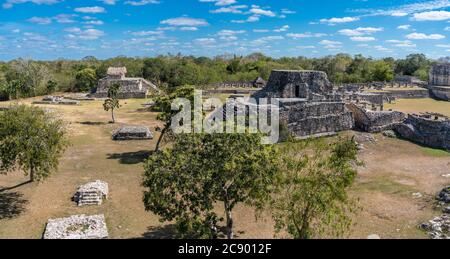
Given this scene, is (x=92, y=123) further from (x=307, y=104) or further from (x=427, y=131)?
(x=427, y=131)

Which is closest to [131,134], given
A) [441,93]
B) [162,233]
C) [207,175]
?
[162,233]

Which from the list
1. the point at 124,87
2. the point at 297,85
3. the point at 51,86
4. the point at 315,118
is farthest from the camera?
the point at 51,86

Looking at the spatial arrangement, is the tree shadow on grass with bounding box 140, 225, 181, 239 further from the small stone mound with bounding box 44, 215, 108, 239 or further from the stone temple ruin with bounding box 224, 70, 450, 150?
the stone temple ruin with bounding box 224, 70, 450, 150

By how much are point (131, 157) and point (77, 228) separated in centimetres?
1032

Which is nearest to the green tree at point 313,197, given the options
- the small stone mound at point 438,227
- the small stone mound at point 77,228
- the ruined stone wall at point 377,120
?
the small stone mound at point 438,227

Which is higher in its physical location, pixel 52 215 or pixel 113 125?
pixel 113 125

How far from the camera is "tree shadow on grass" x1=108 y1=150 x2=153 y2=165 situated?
2470 cm

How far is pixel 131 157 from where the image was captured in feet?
83.9

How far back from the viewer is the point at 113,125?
35.3 meters

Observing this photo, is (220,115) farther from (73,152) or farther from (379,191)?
(379,191)
